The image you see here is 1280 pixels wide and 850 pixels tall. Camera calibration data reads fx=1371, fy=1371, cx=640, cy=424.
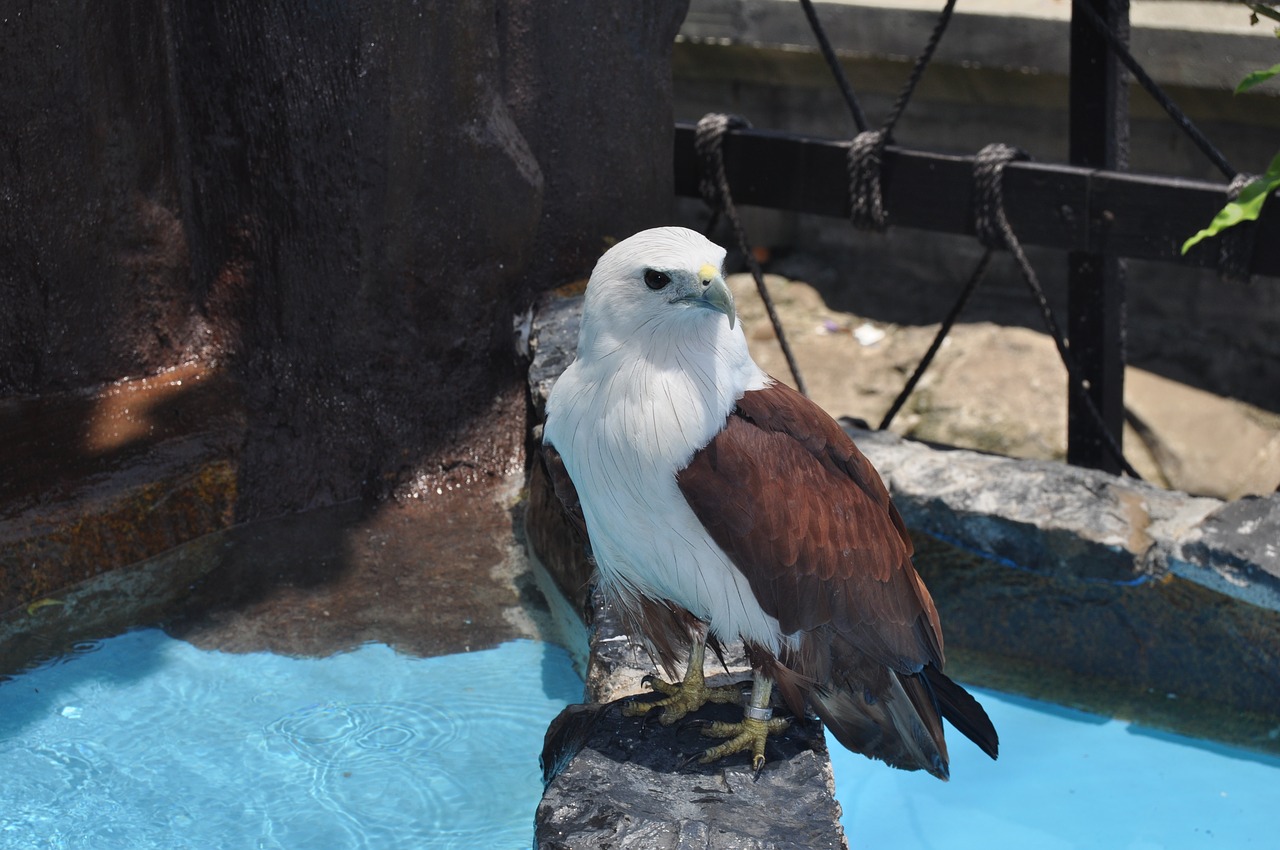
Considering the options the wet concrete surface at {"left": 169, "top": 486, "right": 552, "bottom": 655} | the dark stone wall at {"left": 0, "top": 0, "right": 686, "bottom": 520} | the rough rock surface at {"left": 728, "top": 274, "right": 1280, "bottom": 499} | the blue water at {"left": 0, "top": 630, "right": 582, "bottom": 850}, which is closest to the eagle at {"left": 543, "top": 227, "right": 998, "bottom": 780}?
the blue water at {"left": 0, "top": 630, "right": 582, "bottom": 850}

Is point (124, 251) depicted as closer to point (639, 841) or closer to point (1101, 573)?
point (639, 841)

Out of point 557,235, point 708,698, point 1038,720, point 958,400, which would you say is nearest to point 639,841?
point 708,698

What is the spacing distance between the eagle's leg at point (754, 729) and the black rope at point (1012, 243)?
2384 mm

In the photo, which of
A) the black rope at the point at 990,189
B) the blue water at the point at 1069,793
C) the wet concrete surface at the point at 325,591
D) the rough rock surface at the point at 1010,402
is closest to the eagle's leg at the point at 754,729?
the blue water at the point at 1069,793

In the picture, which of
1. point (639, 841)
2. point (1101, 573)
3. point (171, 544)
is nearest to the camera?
point (639, 841)

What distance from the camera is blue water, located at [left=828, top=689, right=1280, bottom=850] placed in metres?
3.62

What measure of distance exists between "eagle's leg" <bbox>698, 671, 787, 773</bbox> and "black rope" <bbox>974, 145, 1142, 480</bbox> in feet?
7.82

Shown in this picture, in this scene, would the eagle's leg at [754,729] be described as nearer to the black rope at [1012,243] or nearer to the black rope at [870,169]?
the black rope at [1012,243]

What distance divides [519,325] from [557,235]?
37 centimetres

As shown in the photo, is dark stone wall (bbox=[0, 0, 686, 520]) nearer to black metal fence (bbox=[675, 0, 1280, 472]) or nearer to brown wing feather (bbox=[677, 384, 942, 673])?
black metal fence (bbox=[675, 0, 1280, 472])

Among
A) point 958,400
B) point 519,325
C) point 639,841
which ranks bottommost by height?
point 958,400

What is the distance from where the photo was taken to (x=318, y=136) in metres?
4.20

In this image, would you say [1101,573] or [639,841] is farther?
[1101,573]

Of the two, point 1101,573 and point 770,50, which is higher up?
point 770,50
